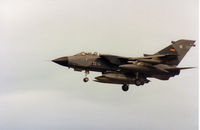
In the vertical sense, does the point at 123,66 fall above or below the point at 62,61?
below

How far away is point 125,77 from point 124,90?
87.2 inches

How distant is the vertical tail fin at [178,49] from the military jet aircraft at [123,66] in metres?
0.68

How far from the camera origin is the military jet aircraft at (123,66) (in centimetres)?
2869

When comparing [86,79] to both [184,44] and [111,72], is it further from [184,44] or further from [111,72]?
[184,44]

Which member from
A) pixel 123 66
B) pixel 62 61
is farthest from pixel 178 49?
pixel 62 61

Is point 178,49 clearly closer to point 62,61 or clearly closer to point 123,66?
point 123,66

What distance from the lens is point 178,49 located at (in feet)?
105

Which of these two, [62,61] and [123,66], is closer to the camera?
[62,61]

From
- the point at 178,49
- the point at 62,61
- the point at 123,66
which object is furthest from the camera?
the point at 178,49

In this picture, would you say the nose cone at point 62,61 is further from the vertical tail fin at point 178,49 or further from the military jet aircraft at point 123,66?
the vertical tail fin at point 178,49

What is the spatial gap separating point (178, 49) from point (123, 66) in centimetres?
655

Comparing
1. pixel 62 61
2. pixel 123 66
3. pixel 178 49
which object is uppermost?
pixel 178 49

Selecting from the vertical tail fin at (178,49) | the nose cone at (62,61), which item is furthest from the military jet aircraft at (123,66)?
the vertical tail fin at (178,49)

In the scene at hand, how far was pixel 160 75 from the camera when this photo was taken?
101ft
